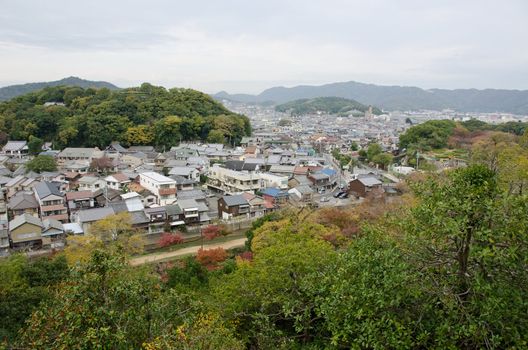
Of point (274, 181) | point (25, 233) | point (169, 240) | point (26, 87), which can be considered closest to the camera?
point (25, 233)

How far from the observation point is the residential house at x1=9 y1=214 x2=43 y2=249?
19.2 meters

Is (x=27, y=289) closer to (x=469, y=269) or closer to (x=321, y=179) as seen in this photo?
(x=469, y=269)

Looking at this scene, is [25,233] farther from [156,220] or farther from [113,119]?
[113,119]

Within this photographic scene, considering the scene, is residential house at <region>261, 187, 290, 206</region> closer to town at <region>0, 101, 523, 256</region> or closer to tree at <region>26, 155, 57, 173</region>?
town at <region>0, 101, 523, 256</region>

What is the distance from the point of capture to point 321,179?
3219cm

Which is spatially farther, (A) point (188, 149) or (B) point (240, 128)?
(B) point (240, 128)

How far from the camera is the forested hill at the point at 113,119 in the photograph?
136 feet

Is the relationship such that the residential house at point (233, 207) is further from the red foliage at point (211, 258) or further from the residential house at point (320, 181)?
the residential house at point (320, 181)

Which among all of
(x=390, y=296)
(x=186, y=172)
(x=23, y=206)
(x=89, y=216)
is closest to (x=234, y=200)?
(x=186, y=172)

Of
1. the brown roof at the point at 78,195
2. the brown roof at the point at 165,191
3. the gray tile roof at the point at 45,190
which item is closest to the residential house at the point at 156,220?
the brown roof at the point at 165,191

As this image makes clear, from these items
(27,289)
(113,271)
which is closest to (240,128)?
(27,289)

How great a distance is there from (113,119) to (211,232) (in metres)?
26.7

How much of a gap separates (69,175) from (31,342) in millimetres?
28023

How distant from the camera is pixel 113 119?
138 ft
